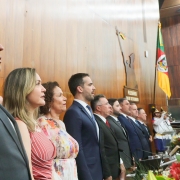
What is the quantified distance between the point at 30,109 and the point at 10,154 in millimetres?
541

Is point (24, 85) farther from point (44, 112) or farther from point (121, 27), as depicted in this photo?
point (121, 27)

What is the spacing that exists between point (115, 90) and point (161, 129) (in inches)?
73.5

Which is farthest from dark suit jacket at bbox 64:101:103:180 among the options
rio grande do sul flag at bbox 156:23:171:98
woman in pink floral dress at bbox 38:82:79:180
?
rio grande do sul flag at bbox 156:23:171:98

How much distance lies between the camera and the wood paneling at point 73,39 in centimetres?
223

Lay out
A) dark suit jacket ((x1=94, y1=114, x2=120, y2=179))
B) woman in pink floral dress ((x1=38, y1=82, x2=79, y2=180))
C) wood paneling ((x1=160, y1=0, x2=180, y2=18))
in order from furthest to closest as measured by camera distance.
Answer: wood paneling ((x1=160, y1=0, x2=180, y2=18)) → dark suit jacket ((x1=94, y1=114, x2=120, y2=179)) → woman in pink floral dress ((x1=38, y1=82, x2=79, y2=180))

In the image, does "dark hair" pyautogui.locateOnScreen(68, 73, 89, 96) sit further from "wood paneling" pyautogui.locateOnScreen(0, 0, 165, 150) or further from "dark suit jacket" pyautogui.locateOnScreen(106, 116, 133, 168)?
"dark suit jacket" pyautogui.locateOnScreen(106, 116, 133, 168)

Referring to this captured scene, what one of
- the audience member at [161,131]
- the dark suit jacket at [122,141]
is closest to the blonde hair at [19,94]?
the dark suit jacket at [122,141]

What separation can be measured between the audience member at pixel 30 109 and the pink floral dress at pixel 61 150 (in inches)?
7.3

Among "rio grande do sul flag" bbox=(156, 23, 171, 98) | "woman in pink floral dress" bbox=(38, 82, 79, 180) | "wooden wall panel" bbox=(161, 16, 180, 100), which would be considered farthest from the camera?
"wooden wall panel" bbox=(161, 16, 180, 100)

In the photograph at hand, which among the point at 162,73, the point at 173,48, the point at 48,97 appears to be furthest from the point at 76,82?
the point at 173,48

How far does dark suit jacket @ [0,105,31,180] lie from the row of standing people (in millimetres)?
21

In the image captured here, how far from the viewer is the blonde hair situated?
4.26 ft

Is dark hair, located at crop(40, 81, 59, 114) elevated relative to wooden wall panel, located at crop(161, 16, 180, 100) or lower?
lower

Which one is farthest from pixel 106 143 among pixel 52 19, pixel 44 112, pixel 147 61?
pixel 147 61
